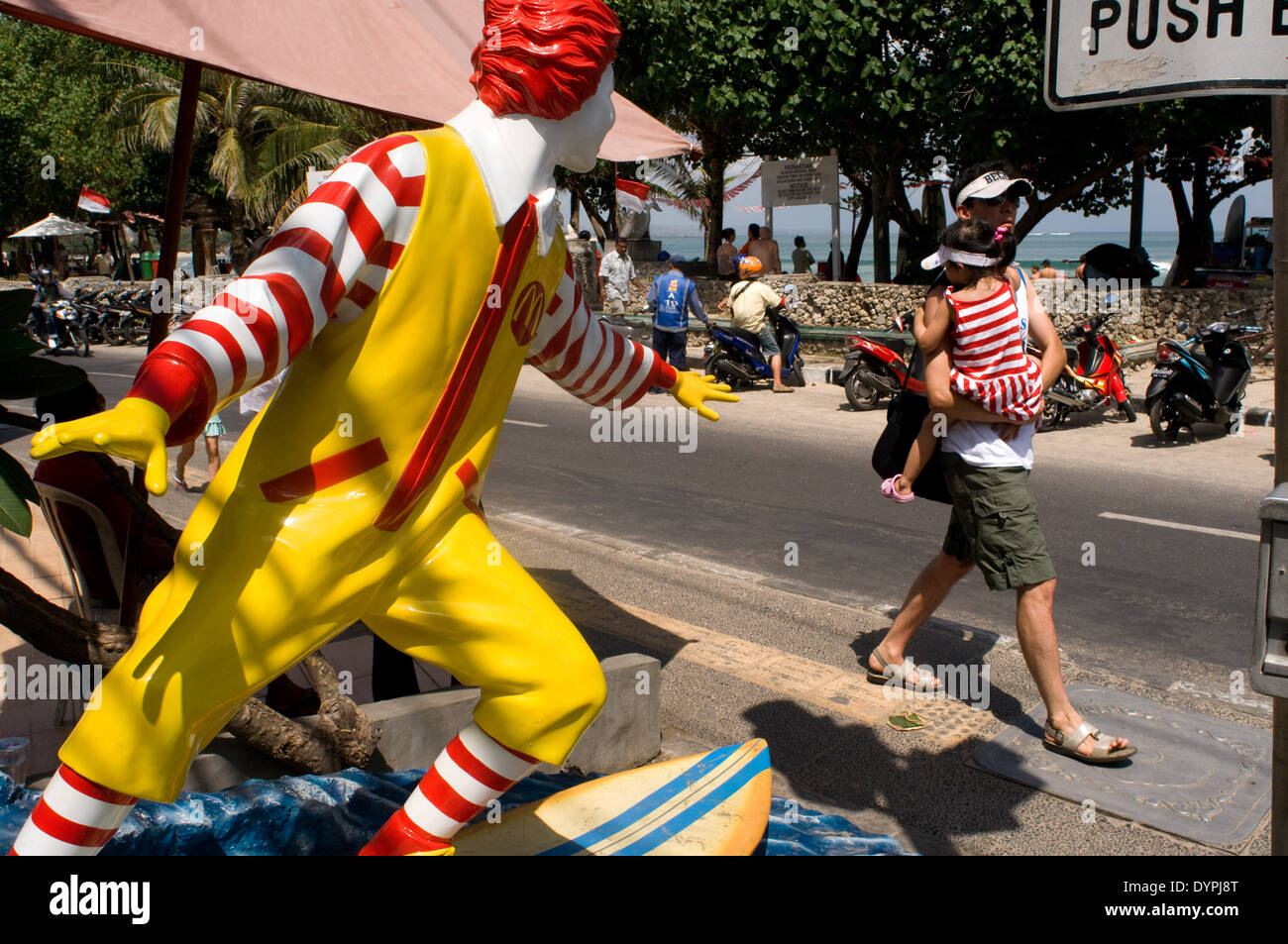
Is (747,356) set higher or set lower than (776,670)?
higher

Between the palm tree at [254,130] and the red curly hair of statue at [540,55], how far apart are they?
1868cm

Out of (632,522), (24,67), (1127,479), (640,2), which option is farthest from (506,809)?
(24,67)

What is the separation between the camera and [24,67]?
26.8 metres

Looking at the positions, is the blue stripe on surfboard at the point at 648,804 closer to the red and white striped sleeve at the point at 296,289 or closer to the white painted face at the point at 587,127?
the red and white striped sleeve at the point at 296,289

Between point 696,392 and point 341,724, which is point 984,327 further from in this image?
point 341,724

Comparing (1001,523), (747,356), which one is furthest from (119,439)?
(747,356)

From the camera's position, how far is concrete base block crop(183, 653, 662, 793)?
9.97 ft

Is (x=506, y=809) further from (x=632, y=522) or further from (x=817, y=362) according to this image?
(x=817, y=362)

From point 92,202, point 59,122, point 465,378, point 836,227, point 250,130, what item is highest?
point 59,122

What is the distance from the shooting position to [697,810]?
8.98ft

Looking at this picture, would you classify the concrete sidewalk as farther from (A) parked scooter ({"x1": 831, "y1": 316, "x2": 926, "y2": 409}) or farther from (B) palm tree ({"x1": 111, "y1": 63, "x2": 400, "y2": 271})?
(B) palm tree ({"x1": 111, "y1": 63, "x2": 400, "y2": 271})

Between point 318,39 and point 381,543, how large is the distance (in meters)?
1.67

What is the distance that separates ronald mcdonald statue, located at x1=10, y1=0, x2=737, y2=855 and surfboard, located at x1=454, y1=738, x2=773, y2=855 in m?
0.39
